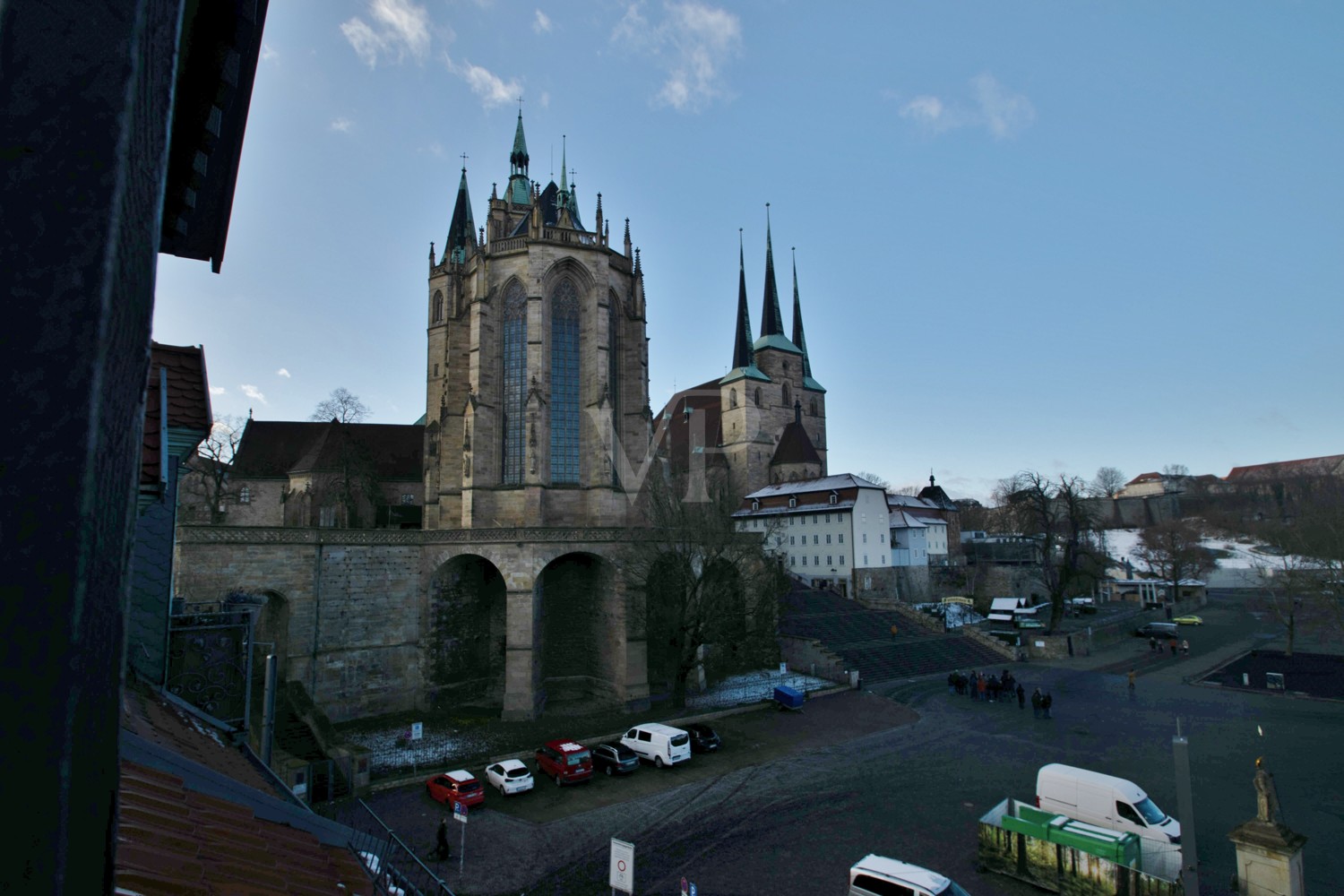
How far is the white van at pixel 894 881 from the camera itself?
1145cm

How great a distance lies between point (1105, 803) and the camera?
14500 mm

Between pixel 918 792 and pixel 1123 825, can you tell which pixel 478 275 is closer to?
pixel 918 792

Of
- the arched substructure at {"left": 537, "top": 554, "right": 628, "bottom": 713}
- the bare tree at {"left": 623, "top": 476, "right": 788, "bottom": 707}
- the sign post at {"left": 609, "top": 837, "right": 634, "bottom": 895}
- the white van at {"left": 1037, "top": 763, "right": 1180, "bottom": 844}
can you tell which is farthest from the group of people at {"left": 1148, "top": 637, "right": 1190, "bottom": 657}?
the sign post at {"left": 609, "top": 837, "right": 634, "bottom": 895}

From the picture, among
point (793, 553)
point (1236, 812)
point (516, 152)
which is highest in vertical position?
point (516, 152)

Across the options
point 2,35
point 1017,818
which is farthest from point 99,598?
point 1017,818

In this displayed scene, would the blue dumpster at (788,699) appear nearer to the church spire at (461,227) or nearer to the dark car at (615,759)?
the dark car at (615,759)

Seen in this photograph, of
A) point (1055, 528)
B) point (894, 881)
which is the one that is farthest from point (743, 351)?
point (894, 881)

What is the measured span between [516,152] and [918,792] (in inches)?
1448

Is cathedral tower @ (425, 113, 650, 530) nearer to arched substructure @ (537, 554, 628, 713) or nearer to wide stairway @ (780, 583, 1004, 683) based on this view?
arched substructure @ (537, 554, 628, 713)

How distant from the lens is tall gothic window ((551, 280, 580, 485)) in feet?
98.5

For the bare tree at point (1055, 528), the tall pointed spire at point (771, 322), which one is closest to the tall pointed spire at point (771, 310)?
the tall pointed spire at point (771, 322)

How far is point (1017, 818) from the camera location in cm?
1391

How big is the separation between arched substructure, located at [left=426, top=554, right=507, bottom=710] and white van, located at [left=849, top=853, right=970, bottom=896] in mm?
17830

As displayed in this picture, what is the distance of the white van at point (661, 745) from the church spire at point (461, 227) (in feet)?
92.6
